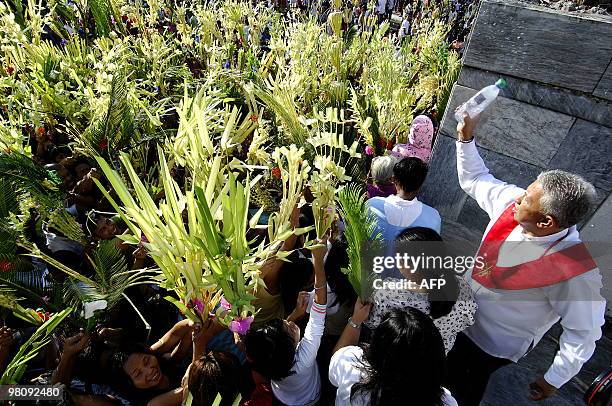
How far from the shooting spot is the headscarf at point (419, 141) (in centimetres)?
246

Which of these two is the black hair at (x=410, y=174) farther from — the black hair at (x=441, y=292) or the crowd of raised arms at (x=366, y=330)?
the black hair at (x=441, y=292)

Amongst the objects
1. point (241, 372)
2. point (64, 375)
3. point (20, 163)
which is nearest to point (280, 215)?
point (241, 372)

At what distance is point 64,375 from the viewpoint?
1.30m

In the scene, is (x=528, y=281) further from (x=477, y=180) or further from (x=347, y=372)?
(x=347, y=372)

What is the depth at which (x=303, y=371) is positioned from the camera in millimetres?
1345

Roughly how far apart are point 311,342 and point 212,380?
14.2 inches

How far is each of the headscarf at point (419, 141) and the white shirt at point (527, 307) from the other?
0.90 metres

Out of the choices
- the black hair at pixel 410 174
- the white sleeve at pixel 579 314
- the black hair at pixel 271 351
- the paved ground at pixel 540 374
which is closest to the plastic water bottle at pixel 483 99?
the black hair at pixel 410 174

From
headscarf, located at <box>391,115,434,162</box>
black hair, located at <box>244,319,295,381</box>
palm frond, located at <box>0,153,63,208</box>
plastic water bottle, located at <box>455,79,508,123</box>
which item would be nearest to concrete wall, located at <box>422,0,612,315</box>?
plastic water bottle, located at <box>455,79,508,123</box>

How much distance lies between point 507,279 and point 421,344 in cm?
56

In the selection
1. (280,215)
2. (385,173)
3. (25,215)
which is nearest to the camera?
(280,215)

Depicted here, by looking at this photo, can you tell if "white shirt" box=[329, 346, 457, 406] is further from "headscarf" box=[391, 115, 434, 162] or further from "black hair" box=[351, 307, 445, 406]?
"headscarf" box=[391, 115, 434, 162]

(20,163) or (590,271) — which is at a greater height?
(590,271)

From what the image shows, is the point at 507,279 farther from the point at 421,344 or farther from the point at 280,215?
the point at 280,215
